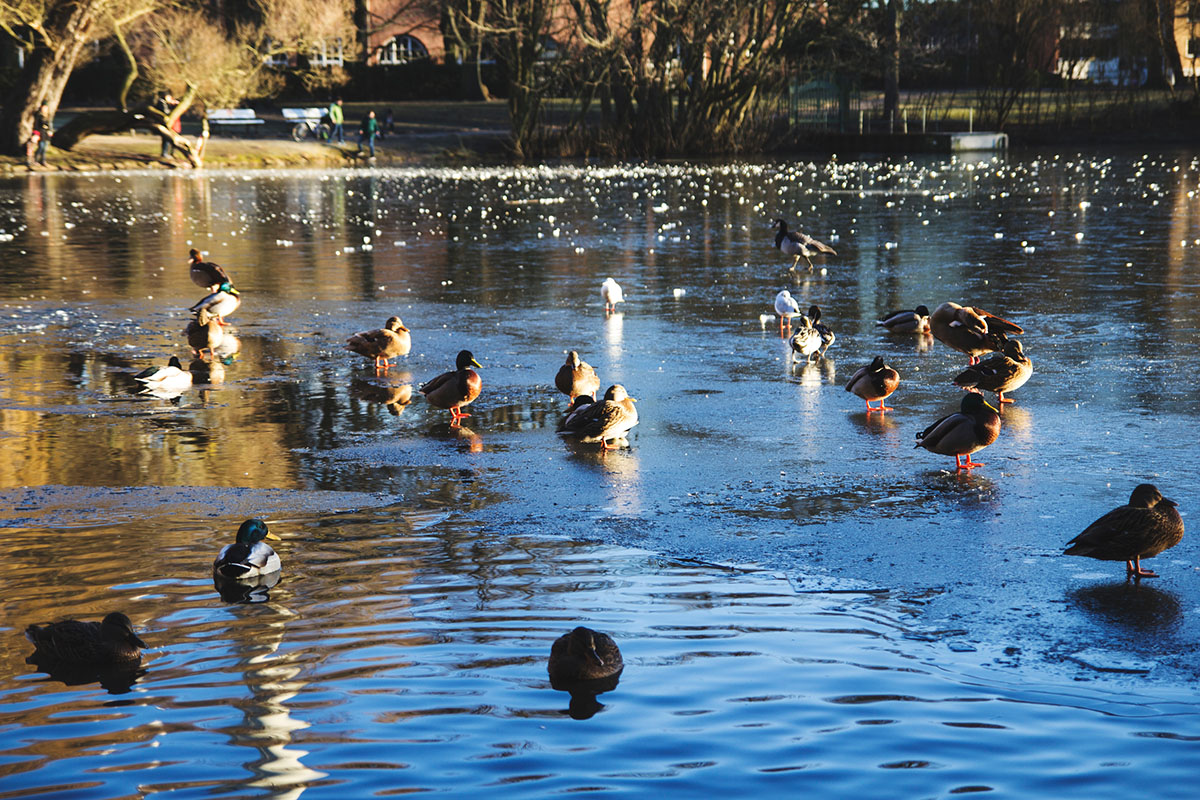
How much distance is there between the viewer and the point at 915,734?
446 cm

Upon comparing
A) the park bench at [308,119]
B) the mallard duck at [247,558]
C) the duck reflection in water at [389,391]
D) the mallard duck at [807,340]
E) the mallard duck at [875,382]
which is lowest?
the mallard duck at [247,558]

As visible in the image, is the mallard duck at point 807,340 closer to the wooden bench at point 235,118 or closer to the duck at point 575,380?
the duck at point 575,380

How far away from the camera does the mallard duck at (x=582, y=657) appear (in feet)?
15.9

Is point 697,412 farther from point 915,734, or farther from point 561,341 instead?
point 915,734

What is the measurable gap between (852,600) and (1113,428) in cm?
376

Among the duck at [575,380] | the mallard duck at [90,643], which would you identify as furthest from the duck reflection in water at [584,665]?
the duck at [575,380]

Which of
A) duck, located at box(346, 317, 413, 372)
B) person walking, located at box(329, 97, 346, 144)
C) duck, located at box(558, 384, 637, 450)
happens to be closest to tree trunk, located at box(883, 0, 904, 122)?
person walking, located at box(329, 97, 346, 144)

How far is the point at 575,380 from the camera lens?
31.2 ft

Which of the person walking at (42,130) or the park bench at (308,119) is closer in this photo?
the person walking at (42,130)

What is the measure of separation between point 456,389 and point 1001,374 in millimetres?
3842

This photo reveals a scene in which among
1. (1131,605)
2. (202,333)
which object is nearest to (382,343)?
(202,333)

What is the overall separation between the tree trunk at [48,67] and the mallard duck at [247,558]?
38554 mm

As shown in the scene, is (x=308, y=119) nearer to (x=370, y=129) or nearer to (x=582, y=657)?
(x=370, y=129)

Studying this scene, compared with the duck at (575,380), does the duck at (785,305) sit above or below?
above
